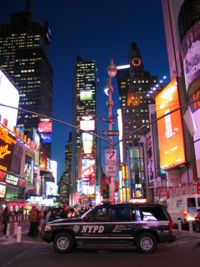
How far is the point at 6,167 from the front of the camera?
4991 centimetres

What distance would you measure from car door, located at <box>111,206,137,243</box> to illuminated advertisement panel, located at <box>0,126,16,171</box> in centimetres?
3820

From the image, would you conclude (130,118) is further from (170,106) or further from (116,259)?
(116,259)

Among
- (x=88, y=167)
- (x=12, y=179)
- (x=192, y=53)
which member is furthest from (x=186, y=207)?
(x=88, y=167)

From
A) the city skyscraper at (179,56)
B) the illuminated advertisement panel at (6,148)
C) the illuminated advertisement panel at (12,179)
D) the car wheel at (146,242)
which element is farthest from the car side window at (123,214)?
the illuminated advertisement panel at (12,179)

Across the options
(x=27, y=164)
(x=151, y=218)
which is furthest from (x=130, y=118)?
(x=151, y=218)

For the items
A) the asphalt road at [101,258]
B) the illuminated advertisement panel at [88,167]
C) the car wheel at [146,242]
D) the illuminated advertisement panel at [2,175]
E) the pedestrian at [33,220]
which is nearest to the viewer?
the asphalt road at [101,258]

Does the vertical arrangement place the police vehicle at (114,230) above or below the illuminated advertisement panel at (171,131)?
below

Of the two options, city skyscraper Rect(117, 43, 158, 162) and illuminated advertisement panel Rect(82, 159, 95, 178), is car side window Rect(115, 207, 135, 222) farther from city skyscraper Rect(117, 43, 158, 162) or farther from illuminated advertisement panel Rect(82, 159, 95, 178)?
city skyscraper Rect(117, 43, 158, 162)

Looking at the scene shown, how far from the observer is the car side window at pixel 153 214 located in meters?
10.7

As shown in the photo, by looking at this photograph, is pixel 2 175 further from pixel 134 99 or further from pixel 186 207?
pixel 134 99

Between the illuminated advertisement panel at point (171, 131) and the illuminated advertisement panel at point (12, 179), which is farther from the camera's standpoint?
the illuminated advertisement panel at point (12, 179)

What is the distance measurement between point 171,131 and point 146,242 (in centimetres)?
3615

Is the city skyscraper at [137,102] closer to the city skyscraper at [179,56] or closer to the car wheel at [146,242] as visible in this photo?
the city skyscraper at [179,56]

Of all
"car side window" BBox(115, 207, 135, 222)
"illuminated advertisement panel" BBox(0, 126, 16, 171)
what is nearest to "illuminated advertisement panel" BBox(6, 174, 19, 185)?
"illuminated advertisement panel" BBox(0, 126, 16, 171)
